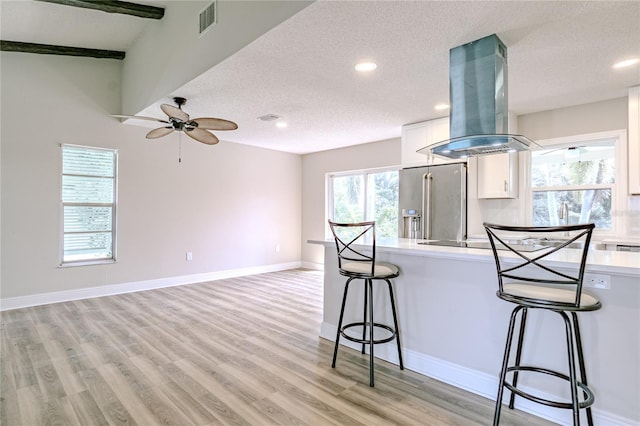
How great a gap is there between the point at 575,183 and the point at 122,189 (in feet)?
19.7

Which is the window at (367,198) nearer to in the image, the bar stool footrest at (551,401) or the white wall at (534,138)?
the white wall at (534,138)

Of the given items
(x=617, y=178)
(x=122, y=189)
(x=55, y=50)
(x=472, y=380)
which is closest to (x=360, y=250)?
(x=472, y=380)

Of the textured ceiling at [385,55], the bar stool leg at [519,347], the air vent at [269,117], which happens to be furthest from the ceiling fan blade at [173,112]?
the bar stool leg at [519,347]

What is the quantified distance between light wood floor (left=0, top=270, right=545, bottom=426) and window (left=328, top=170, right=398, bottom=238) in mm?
2664

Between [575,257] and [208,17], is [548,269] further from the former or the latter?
[208,17]

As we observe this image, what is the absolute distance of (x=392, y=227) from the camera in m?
6.04

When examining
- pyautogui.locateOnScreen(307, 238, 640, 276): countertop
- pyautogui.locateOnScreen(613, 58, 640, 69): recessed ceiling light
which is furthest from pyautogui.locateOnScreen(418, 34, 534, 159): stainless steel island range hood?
pyautogui.locateOnScreen(613, 58, 640, 69): recessed ceiling light

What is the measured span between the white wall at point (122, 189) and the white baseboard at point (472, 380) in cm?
378

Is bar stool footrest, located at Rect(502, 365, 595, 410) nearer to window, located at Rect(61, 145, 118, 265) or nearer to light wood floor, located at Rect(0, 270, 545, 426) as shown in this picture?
light wood floor, located at Rect(0, 270, 545, 426)

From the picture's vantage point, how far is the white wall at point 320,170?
615cm

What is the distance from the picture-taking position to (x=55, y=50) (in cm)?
438

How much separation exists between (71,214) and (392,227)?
488 cm

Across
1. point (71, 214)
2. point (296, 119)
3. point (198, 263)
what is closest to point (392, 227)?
point (296, 119)

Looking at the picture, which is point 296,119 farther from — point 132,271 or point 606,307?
point 606,307
